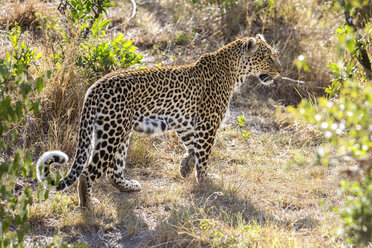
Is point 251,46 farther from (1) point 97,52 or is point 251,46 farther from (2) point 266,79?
(1) point 97,52

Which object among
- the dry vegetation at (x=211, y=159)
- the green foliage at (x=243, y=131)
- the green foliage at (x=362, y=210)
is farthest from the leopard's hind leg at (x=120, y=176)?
the green foliage at (x=362, y=210)

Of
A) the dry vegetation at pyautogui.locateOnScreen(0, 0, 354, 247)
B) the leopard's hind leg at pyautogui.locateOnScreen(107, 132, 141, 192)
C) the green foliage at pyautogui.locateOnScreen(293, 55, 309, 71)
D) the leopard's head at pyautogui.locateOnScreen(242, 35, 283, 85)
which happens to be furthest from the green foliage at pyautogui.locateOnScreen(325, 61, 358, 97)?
the green foliage at pyautogui.locateOnScreen(293, 55, 309, 71)

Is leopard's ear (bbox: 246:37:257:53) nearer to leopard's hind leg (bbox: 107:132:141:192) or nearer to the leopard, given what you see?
the leopard

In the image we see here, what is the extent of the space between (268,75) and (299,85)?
2.34 metres

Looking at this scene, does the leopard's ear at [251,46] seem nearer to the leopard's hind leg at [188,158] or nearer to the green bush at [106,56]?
the leopard's hind leg at [188,158]

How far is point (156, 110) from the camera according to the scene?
22.0 ft

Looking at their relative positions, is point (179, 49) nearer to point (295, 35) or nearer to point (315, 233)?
point (295, 35)

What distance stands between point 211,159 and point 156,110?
1.77 m

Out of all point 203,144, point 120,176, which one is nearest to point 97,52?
point 120,176

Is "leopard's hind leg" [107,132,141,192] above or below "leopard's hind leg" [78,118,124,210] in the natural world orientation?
below

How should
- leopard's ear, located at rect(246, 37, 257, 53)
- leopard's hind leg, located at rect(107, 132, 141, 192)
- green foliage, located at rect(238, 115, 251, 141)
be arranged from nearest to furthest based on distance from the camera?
leopard's hind leg, located at rect(107, 132, 141, 192) → leopard's ear, located at rect(246, 37, 257, 53) → green foliage, located at rect(238, 115, 251, 141)

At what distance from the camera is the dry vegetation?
5953 millimetres

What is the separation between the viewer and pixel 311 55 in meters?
10.6

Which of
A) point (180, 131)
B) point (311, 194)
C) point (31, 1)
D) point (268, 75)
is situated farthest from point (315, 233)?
point (31, 1)
